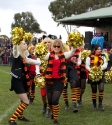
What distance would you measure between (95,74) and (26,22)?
75.3 meters

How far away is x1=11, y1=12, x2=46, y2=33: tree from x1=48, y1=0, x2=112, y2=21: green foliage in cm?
1505

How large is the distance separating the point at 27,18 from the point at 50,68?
77890mm

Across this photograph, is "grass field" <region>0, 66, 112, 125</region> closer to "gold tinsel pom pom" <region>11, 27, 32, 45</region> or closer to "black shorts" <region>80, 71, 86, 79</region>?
"black shorts" <region>80, 71, 86, 79</region>

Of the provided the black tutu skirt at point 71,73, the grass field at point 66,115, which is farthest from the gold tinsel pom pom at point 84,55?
the grass field at point 66,115

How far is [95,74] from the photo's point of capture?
29.1ft

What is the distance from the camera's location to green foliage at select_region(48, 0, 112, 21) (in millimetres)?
60219

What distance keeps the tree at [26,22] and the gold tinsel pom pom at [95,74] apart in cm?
7342

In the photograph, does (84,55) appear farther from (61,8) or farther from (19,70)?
(61,8)

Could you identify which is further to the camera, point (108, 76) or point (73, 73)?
point (108, 76)

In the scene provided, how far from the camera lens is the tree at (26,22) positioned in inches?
3244

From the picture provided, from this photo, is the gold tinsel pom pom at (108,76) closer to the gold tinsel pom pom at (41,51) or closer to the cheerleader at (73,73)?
the cheerleader at (73,73)

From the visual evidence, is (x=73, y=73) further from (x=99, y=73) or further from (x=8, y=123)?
(x=8, y=123)

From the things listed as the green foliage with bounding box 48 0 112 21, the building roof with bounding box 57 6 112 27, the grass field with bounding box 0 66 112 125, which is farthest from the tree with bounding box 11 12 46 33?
the grass field with bounding box 0 66 112 125

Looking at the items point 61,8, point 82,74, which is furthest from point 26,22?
point 82,74
